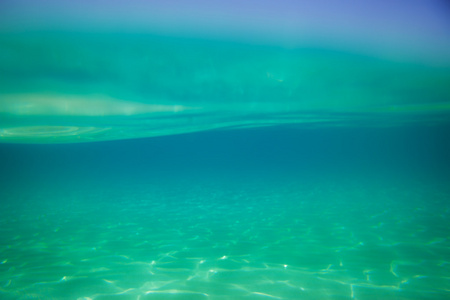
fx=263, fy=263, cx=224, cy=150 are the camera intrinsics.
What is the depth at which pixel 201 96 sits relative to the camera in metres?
11.1

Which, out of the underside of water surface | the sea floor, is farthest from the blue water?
the underside of water surface

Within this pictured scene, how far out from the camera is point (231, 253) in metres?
6.69

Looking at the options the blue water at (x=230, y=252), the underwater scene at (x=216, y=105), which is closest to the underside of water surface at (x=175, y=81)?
the underwater scene at (x=216, y=105)

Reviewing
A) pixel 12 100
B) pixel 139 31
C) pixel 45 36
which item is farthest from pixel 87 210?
pixel 139 31

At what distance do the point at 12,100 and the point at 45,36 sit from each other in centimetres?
500

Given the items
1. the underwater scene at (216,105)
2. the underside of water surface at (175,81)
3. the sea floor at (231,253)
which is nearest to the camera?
the sea floor at (231,253)

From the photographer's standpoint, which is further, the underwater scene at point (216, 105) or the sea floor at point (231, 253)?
the underwater scene at point (216, 105)

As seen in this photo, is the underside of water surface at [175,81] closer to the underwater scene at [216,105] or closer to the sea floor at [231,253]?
the underwater scene at [216,105]

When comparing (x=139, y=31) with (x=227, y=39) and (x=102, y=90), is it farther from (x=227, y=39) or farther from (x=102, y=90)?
(x=102, y=90)

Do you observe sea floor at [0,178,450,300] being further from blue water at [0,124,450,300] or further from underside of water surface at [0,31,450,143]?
underside of water surface at [0,31,450,143]

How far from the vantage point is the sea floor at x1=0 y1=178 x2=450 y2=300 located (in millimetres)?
4926

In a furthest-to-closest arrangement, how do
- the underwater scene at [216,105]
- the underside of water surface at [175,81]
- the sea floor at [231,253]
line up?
the underside of water surface at [175,81] → the underwater scene at [216,105] → the sea floor at [231,253]

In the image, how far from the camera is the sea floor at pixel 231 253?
493 cm

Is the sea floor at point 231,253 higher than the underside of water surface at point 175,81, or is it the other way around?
the underside of water surface at point 175,81
